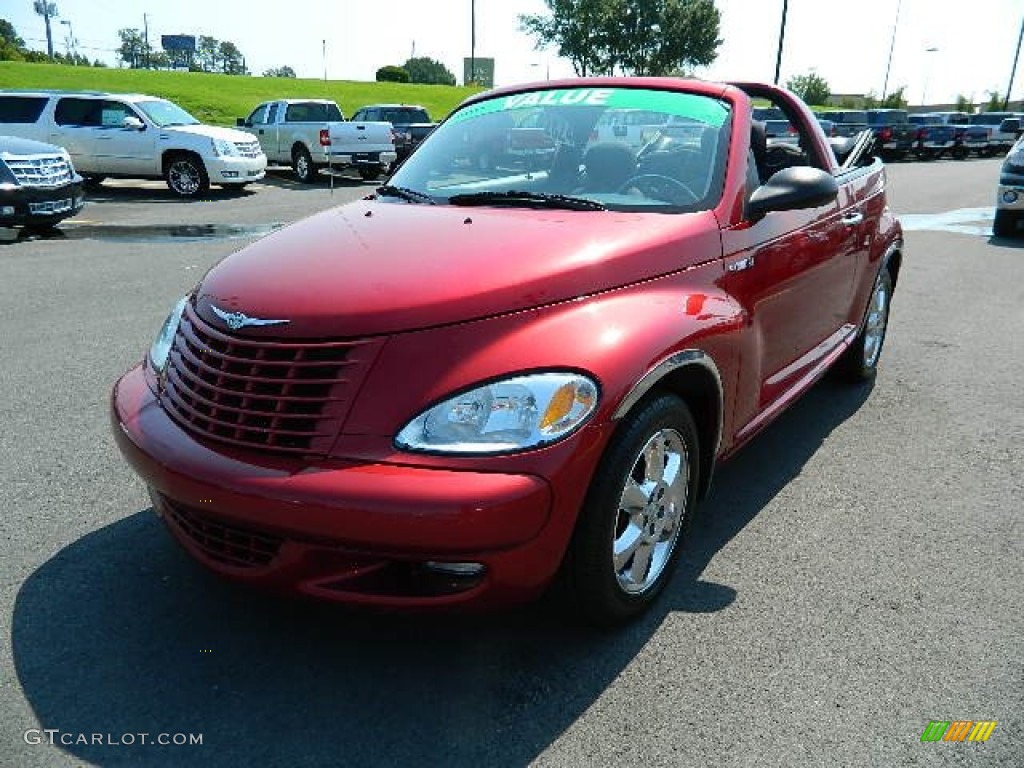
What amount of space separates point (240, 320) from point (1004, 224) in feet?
41.6

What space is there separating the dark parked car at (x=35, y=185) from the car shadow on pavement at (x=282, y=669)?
8736mm

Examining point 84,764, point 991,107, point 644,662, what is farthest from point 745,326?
point 991,107

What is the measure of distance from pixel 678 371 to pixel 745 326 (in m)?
0.56

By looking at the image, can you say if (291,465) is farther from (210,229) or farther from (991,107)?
(991,107)

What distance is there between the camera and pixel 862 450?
441cm

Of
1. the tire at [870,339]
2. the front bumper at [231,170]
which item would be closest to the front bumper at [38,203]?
the front bumper at [231,170]

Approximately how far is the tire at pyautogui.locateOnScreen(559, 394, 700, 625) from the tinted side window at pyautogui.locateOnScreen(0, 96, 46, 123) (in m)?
17.4

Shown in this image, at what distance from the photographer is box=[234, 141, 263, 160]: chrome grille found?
16703 mm

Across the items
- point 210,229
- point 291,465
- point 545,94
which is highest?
point 545,94

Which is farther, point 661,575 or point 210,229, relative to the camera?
point 210,229

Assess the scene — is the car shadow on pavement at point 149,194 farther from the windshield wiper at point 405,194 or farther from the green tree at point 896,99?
the green tree at point 896,99

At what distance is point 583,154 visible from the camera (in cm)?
356

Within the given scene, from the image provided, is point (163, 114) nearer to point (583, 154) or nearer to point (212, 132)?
point (212, 132)

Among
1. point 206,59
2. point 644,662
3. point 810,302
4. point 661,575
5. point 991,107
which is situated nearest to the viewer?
point 644,662
